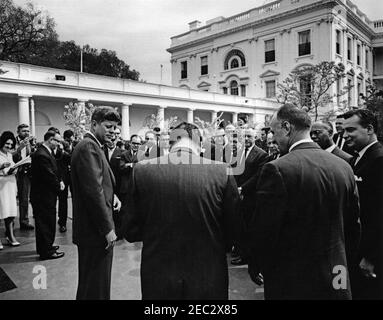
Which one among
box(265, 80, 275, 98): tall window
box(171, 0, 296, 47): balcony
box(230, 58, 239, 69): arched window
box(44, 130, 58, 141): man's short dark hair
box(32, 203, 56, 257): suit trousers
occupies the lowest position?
box(32, 203, 56, 257): suit trousers

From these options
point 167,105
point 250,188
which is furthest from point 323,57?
point 250,188

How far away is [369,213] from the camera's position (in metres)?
2.45

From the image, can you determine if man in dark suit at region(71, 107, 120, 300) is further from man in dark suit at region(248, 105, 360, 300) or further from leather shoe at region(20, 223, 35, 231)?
leather shoe at region(20, 223, 35, 231)

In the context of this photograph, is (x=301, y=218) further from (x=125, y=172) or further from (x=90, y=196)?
(x=125, y=172)

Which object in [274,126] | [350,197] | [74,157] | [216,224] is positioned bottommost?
[216,224]

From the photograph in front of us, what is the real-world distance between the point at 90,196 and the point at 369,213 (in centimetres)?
240

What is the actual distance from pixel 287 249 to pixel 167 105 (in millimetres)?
21138

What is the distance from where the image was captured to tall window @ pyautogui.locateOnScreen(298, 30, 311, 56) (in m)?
25.8

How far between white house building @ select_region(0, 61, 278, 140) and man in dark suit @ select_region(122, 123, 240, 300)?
14649 mm

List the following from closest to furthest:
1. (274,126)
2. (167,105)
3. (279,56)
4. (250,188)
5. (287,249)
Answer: (287,249) < (274,126) < (250,188) < (167,105) < (279,56)

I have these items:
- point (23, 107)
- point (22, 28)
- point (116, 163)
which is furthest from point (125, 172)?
point (23, 107)

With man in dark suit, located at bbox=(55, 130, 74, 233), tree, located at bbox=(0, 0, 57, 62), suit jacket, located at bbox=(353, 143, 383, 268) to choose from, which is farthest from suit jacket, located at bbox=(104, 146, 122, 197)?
suit jacket, located at bbox=(353, 143, 383, 268)
